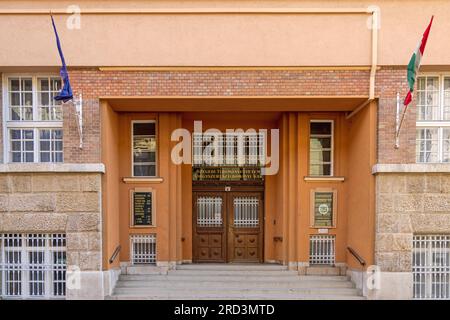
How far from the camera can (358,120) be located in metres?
7.87

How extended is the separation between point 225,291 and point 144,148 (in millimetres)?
4340

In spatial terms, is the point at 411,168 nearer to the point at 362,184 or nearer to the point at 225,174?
the point at 362,184

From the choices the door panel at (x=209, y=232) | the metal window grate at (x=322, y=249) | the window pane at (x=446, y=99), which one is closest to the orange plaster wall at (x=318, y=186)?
the metal window grate at (x=322, y=249)

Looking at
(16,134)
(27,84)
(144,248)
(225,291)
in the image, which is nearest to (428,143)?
(225,291)

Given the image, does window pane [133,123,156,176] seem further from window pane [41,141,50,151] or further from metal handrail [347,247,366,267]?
metal handrail [347,247,366,267]

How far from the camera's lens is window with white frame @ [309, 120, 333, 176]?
850cm

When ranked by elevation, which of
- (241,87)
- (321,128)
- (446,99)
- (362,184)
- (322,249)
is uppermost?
(241,87)

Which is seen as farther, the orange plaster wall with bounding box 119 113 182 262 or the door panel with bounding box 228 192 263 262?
the door panel with bounding box 228 192 263 262

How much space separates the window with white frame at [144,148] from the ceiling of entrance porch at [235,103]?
0.57 meters

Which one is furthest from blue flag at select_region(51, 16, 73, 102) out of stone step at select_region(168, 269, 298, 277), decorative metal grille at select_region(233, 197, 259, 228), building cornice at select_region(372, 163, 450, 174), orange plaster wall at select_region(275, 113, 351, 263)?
building cornice at select_region(372, 163, 450, 174)

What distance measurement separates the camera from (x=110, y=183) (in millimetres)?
7691

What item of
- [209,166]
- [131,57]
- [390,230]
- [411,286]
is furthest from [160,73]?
[411,286]

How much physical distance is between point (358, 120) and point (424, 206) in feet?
8.38

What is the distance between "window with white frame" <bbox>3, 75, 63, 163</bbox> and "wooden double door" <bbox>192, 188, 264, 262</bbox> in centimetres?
409
